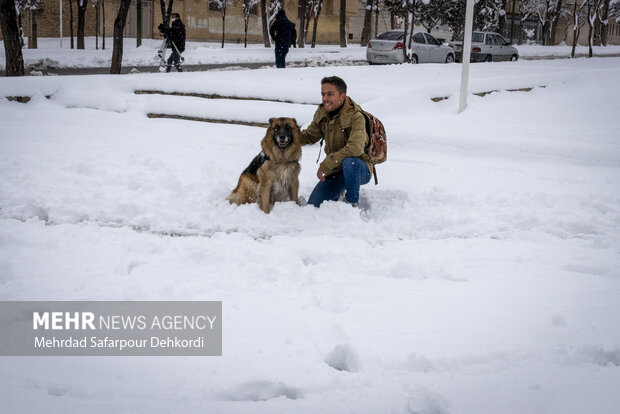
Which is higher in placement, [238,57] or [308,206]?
[238,57]

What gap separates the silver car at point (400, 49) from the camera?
2288 cm

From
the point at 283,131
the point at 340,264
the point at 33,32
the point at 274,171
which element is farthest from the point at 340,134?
the point at 33,32

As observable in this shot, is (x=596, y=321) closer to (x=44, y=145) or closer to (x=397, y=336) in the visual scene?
(x=397, y=336)

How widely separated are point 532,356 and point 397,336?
72 cm

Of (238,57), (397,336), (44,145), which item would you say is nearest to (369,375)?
(397,336)

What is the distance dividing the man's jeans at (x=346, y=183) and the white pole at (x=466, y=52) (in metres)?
5.15

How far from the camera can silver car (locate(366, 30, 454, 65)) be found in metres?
22.9

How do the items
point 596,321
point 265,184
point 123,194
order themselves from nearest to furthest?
point 596,321 < point 265,184 < point 123,194

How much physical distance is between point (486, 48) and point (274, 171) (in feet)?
78.3

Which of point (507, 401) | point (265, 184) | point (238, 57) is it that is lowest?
point (507, 401)

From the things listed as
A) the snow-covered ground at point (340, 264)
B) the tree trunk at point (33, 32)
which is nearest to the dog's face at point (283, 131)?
the snow-covered ground at point (340, 264)

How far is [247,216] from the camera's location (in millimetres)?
5570

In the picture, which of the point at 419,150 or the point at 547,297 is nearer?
the point at 547,297

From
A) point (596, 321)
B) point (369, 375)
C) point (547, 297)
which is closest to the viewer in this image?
point (369, 375)
